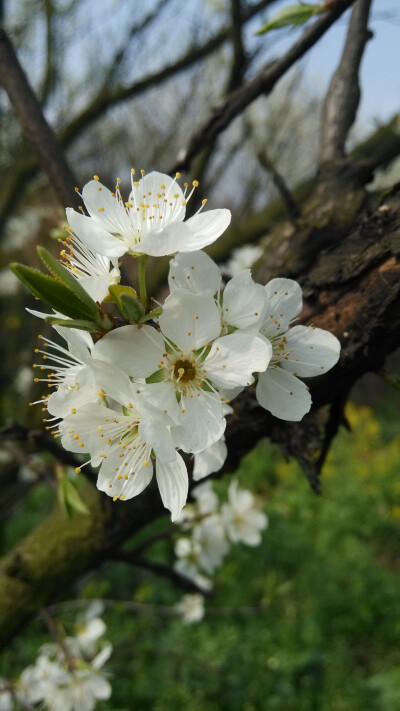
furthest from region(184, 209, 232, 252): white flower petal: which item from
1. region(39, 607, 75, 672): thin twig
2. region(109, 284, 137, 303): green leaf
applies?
region(39, 607, 75, 672): thin twig

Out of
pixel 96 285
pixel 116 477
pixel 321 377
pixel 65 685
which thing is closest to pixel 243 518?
pixel 65 685

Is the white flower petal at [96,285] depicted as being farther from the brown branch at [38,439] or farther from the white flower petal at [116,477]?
the brown branch at [38,439]

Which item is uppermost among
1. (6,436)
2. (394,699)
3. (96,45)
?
(96,45)

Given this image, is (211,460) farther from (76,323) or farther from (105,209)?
(105,209)

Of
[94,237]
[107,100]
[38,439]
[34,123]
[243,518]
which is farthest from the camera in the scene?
[107,100]

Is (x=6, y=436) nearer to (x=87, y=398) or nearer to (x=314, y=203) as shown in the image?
(x=87, y=398)

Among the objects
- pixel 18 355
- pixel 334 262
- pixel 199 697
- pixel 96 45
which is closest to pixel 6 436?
pixel 334 262

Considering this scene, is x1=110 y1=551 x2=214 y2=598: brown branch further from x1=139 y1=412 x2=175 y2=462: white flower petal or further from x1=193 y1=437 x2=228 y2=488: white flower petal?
x1=139 y1=412 x2=175 y2=462: white flower petal
